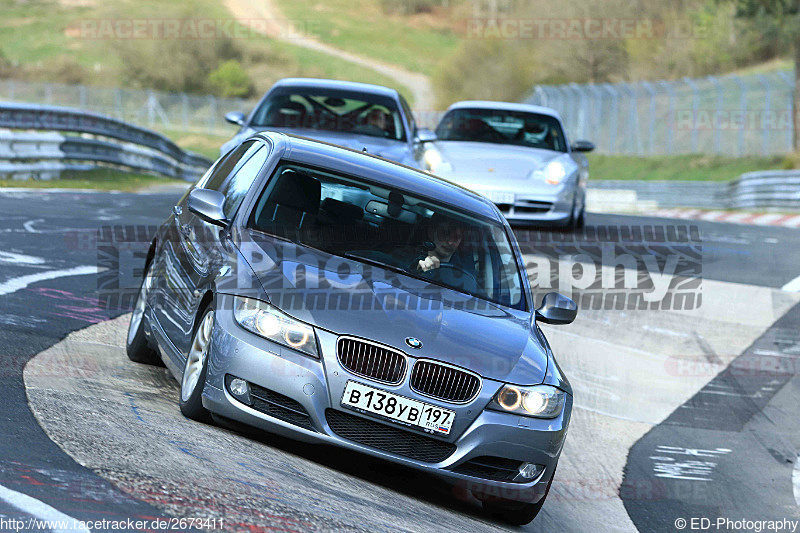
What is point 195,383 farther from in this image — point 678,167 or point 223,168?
point 678,167

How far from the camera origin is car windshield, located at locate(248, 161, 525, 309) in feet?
20.8

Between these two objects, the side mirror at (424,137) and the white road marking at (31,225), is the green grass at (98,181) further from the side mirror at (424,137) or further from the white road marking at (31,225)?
the side mirror at (424,137)

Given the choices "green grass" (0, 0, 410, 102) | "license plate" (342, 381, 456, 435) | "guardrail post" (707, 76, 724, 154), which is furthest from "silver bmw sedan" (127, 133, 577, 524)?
"green grass" (0, 0, 410, 102)

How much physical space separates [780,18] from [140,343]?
1310 inches

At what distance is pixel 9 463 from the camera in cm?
434

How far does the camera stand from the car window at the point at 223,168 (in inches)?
288

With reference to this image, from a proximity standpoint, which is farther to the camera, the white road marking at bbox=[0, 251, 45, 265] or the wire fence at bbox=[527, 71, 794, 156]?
the wire fence at bbox=[527, 71, 794, 156]

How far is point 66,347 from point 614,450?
12.2 feet

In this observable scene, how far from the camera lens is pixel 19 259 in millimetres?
10297


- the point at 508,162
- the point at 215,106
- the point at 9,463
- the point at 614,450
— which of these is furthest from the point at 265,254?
the point at 215,106

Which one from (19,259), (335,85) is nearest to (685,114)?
(335,85)

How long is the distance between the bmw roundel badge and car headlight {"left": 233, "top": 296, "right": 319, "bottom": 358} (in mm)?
425

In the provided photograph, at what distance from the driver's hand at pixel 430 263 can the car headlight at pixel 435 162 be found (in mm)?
7263

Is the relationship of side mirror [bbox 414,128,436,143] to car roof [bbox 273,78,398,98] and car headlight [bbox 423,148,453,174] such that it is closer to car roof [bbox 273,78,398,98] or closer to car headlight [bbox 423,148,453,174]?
car headlight [bbox 423,148,453,174]
